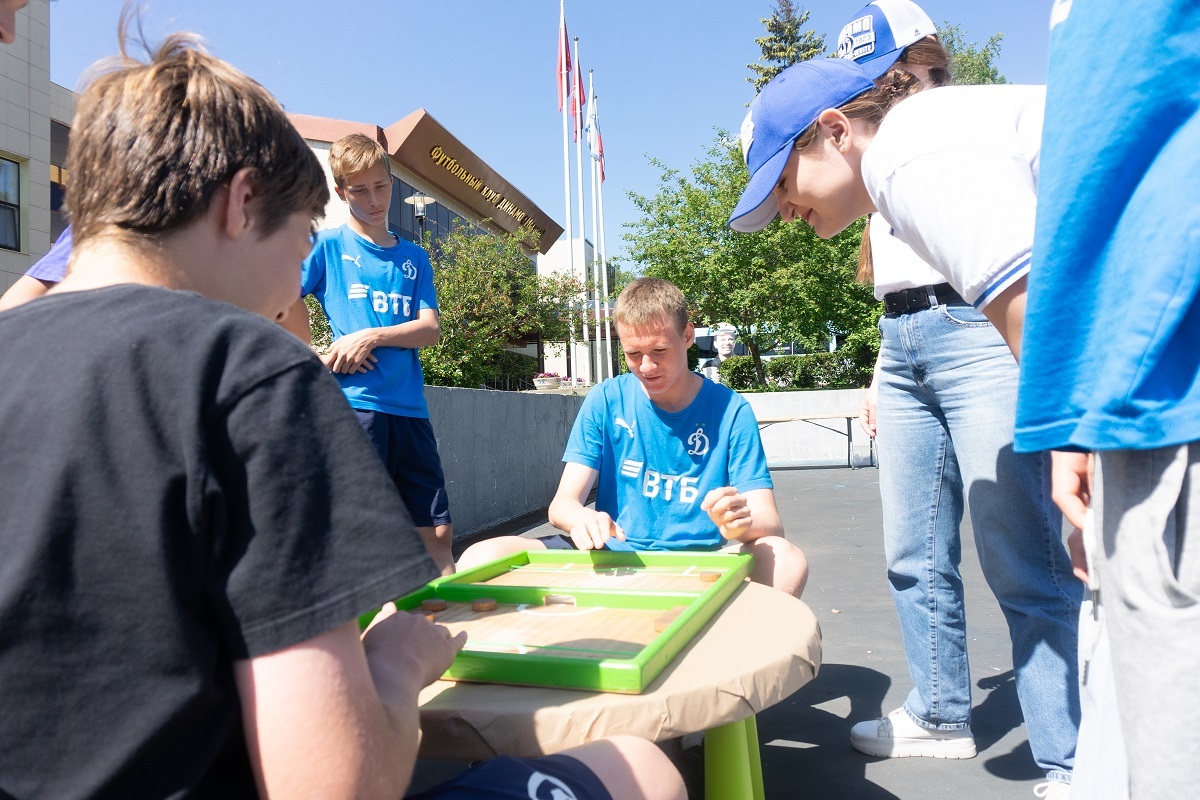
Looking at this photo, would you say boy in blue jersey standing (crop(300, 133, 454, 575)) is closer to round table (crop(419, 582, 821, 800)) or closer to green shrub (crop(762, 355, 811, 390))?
round table (crop(419, 582, 821, 800))

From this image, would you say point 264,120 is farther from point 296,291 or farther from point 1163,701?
point 1163,701

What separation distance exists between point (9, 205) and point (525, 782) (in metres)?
17.1

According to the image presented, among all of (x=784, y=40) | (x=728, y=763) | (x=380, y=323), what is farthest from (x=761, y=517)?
(x=784, y=40)

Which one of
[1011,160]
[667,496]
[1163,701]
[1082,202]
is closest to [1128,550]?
[1163,701]

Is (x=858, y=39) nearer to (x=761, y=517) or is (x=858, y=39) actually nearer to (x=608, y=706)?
(x=761, y=517)

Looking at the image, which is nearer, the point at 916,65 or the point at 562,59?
the point at 916,65

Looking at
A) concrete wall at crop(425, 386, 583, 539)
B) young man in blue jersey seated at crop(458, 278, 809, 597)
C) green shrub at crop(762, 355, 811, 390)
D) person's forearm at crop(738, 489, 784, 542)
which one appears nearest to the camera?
person's forearm at crop(738, 489, 784, 542)

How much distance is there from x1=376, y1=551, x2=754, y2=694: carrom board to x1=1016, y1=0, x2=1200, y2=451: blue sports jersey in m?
0.69

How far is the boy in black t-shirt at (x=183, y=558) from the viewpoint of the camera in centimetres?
78

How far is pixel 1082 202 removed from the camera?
0.96 metres

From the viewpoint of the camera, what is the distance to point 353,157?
3.65 meters

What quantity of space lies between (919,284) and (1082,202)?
1.49 metres

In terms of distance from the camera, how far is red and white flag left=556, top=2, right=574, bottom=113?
22.8 m

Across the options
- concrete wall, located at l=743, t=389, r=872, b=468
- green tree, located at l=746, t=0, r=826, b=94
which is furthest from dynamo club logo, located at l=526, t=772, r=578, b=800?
green tree, located at l=746, t=0, r=826, b=94
